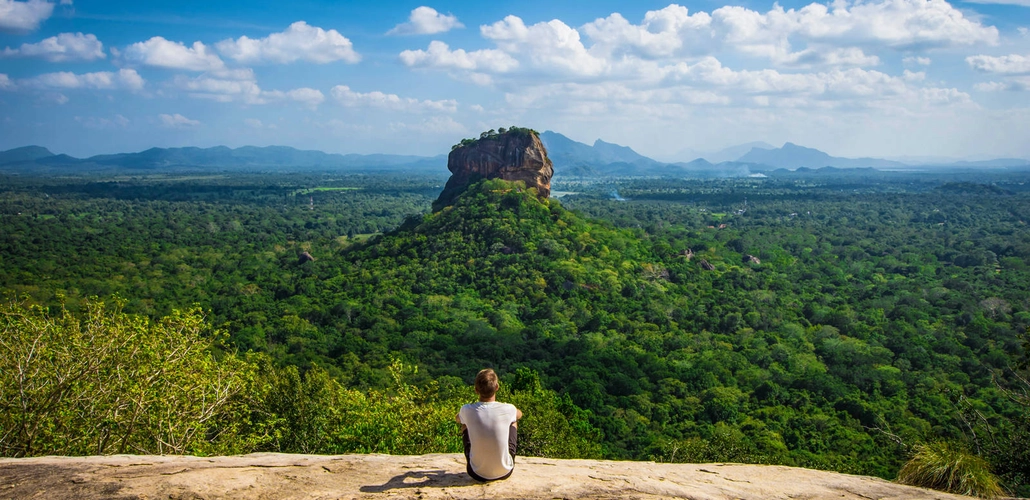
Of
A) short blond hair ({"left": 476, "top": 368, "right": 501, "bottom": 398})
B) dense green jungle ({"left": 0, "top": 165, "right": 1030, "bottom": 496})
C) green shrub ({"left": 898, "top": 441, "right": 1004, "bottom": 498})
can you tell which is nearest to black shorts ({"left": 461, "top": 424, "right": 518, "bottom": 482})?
short blond hair ({"left": 476, "top": 368, "right": 501, "bottom": 398})

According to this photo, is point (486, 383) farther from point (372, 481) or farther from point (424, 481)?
point (372, 481)

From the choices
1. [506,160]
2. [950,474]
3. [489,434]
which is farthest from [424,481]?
[506,160]

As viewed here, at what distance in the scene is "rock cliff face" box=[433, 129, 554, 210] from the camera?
5653cm

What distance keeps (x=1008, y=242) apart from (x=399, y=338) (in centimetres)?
7698

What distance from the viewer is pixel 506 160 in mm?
57188

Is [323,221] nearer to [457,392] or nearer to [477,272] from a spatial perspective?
[477,272]

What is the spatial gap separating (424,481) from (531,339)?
106 ft

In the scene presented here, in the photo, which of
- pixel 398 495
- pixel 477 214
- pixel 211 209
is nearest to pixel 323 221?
pixel 211 209

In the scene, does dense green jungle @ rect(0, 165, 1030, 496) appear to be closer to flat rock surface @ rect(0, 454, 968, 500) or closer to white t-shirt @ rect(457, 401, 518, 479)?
flat rock surface @ rect(0, 454, 968, 500)

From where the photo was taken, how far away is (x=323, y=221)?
10725 cm

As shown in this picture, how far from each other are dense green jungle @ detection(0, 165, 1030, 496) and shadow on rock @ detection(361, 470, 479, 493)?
20.9 feet

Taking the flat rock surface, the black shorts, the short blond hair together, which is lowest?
the flat rock surface

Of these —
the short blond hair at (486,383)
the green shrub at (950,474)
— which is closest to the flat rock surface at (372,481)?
the green shrub at (950,474)

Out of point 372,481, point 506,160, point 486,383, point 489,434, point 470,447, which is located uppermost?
point 506,160
